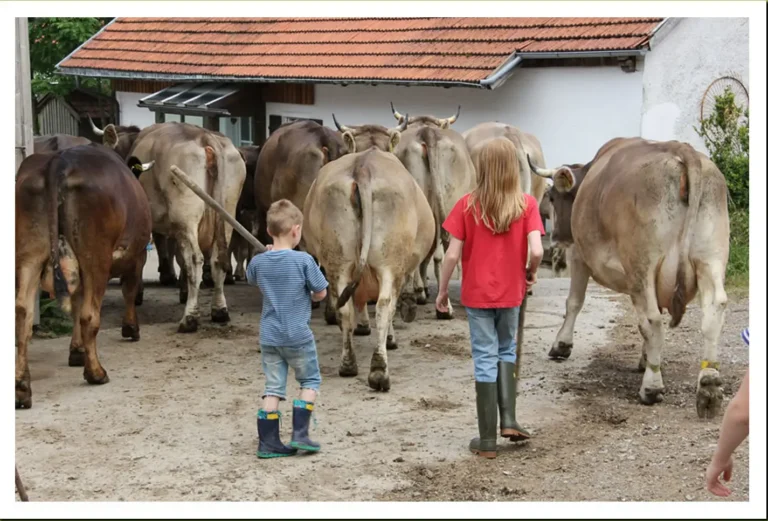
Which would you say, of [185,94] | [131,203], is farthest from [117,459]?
[185,94]

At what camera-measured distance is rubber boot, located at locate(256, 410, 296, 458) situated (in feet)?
21.2

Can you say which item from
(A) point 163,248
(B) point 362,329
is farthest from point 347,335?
(A) point 163,248

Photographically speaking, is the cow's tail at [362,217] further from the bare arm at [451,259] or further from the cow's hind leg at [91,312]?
the cow's hind leg at [91,312]

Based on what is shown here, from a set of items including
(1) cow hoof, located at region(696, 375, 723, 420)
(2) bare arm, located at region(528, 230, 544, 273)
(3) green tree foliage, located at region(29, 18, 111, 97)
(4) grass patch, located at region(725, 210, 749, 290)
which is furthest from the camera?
(3) green tree foliage, located at region(29, 18, 111, 97)

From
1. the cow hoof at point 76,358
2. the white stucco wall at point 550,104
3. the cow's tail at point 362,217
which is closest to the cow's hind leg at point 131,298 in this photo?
the cow hoof at point 76,358

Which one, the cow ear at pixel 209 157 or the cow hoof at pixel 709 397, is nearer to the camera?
the cow hoof at pixel 709 397

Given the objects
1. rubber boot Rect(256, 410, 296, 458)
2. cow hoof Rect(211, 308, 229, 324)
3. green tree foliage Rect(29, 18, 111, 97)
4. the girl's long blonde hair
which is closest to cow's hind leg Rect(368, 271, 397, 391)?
rubber boot Rect(256, 410, 296, 458)

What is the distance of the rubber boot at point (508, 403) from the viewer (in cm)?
661

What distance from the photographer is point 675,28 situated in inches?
553

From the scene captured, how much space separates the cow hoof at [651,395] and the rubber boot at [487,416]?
5.36ft

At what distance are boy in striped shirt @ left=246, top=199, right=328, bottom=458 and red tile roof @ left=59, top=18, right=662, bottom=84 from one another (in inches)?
345

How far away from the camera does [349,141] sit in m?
9.92

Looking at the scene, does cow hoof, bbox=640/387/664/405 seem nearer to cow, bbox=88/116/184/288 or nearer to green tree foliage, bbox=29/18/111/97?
cow, bbox=88/116/184/288

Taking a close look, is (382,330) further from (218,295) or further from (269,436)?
(218,295)
